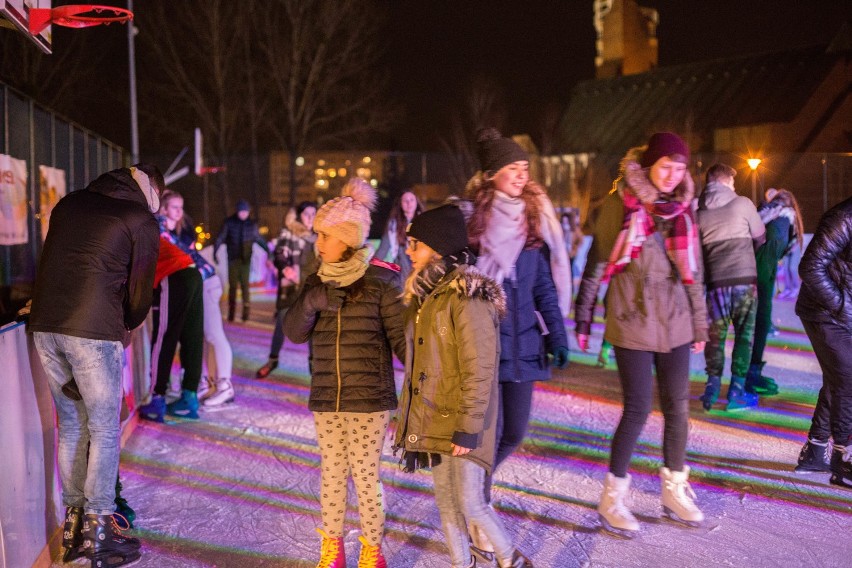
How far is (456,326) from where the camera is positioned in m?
3.33

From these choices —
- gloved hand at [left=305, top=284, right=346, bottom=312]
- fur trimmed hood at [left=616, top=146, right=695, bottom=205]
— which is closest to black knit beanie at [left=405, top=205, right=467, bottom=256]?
gloved hand at [left=305, top=284, right=346, bottom=312]

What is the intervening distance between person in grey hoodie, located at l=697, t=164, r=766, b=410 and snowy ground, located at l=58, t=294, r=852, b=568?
1.32ft

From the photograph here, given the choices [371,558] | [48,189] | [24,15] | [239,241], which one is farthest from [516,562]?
[239,241]

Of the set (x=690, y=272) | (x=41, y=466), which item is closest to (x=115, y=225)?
(x=41, y=466)

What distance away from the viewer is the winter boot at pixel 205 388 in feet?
25.1

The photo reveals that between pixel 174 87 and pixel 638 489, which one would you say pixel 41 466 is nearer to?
pixel 638 489

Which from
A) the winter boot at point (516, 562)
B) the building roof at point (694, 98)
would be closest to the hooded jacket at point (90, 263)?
the winter boot at point (516, 562)

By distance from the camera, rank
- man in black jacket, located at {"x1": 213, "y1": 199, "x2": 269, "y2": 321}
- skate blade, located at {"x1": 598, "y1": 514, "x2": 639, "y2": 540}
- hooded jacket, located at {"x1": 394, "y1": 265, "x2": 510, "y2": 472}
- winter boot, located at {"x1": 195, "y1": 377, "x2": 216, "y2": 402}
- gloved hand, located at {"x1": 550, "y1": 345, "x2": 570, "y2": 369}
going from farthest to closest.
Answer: man in black jacket, located at {"x1": 213, "y1": 199, "x2": 269, "y2": 321} < winter boot, located at {"x1": 195, "y1": 377, "x2": 216, "y2": 402} < skate blade, located at {"x1": 598, "y1": 514, "x2": 639, "y2": 540} < gloved hand, located at {"x1": 550, "y1": 345, "x2": 570, "y2": 369} < hooded jacket, located at {"x1": 394, "y1": 265, "x2": 510, "y2": 472}

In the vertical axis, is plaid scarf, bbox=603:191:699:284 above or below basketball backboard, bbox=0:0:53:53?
below

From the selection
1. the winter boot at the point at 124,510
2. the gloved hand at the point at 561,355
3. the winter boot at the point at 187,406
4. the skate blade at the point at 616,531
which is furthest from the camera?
Result: the winter boot at the point at 187,406

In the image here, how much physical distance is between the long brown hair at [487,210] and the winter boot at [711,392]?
11.4 feet

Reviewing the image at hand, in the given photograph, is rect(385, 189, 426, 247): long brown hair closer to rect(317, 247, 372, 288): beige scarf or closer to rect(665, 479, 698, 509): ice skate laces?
rect(665, 479, 698, 509): ice skate laces

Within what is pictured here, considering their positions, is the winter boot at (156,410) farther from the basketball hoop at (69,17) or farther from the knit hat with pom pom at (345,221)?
the knit hat with pom pom at (345,221)

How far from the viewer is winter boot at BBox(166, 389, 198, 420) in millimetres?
7051
